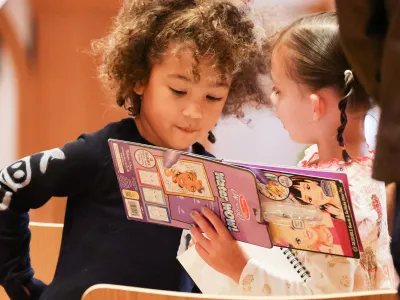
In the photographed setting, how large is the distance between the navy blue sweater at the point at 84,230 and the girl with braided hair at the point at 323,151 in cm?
9

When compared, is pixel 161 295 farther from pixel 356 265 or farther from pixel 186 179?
pixel 356 265

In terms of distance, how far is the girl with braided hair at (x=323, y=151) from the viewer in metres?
1.07

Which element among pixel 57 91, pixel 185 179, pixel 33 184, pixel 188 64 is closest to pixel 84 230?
pixel 33 184

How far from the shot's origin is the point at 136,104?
1.23m

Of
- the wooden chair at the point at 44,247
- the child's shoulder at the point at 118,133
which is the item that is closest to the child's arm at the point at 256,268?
the child's shoulder at the point at 118,133

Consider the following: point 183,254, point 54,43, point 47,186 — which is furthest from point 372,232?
point 54,43

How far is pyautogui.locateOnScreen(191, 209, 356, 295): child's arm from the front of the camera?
1.06 meters

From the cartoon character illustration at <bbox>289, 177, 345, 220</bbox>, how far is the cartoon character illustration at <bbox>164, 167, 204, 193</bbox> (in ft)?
A: 0.52

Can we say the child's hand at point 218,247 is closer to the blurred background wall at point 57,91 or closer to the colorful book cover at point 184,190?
the colorful book cover at point 184,190

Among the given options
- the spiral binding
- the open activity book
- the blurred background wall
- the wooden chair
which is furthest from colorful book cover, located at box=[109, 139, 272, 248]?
the blurred background wall

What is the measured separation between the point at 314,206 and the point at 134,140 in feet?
1.28

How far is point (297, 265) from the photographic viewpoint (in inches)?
43.6

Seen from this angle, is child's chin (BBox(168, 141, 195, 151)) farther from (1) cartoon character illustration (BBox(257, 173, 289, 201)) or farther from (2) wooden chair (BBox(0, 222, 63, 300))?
(2) wooden chair (BBox(0, 222, 63, 300))

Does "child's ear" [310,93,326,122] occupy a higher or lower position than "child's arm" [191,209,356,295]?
higher
